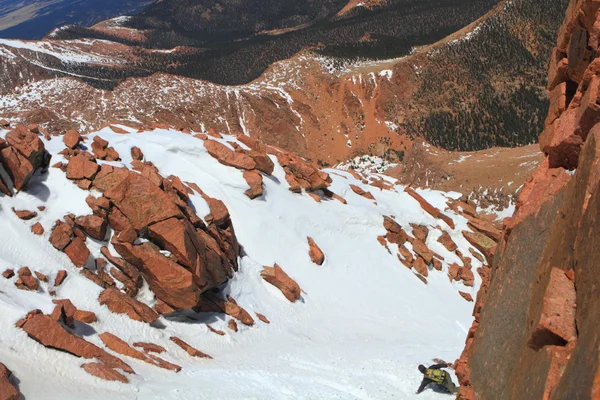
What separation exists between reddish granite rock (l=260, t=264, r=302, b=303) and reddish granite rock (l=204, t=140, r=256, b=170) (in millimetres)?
6479

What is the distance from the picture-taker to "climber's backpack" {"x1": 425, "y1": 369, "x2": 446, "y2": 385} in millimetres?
12352

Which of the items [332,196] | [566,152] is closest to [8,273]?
[566,152]

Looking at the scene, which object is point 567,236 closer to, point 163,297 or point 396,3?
point 163,297

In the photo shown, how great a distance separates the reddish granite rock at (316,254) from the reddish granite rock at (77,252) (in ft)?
33.8

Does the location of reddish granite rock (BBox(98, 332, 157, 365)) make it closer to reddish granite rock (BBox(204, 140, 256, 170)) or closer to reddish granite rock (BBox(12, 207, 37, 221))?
reddish granite rock (BBox(12, 207, 37, 221))

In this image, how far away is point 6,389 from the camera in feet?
27.9

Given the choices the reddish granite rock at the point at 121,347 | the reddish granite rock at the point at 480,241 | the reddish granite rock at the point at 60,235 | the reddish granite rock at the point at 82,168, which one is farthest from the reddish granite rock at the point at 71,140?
the reddish granite rock at the point at 480,241

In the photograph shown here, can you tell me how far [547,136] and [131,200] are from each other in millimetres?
13343

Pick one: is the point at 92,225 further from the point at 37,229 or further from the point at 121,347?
the point at 121,347

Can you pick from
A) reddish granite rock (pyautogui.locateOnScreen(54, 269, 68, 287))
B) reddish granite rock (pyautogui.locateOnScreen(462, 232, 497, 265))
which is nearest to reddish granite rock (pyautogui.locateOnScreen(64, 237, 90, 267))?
reddish granite rock (pyautogui.locateOnScreen(54, 269, 68, 287))

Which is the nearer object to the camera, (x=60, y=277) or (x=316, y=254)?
(x=60, y=277)

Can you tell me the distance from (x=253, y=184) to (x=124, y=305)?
406 inches

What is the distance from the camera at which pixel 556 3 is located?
79188 mm

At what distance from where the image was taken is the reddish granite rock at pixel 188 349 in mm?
13953
